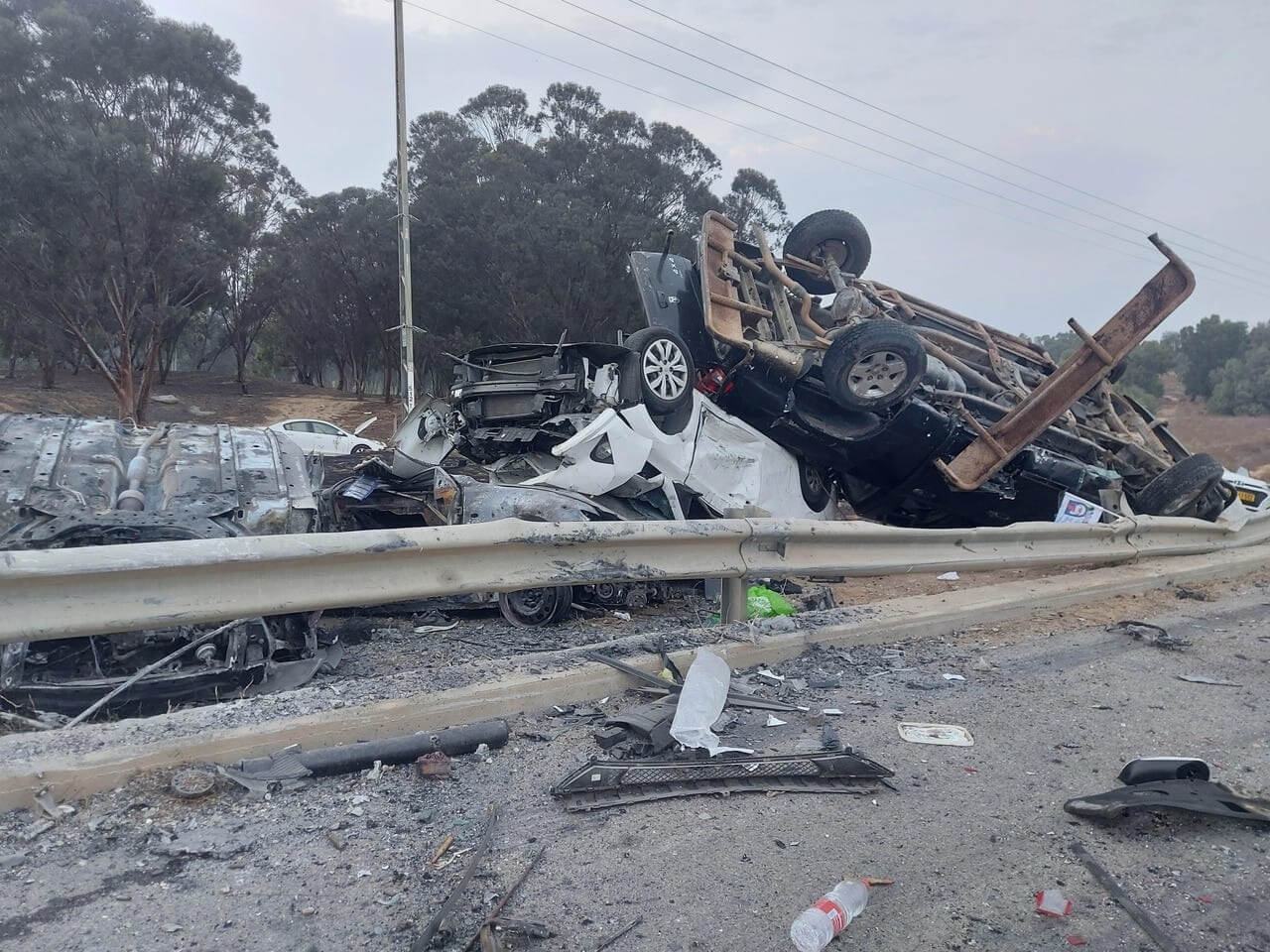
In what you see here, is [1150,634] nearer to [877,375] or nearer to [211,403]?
[877,375]

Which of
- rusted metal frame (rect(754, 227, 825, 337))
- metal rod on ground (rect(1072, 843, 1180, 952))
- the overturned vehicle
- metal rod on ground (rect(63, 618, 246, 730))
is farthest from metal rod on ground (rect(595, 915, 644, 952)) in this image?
rusted metal frame (rect(754, 227, 825, 337))

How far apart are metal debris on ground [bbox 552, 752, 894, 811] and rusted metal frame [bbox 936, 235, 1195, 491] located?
199 inches

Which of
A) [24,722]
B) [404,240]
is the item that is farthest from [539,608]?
[404,240]

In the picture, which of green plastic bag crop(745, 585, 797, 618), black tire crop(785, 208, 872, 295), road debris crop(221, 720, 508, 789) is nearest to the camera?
road debris crop(221, 720, 508, 789)

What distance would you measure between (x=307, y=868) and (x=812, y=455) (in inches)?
243

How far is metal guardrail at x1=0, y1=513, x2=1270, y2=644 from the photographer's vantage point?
235cm

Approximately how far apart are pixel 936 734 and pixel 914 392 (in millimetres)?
4444

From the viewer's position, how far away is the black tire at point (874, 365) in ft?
21.2

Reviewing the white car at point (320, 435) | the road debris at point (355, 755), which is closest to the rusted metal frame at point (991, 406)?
the road debris at point (355, 755)

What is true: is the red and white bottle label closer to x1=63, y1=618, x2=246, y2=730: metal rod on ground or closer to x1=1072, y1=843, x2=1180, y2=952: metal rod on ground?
x1=1072, y1=843, x2=1180, y2=952: metal rod on ground

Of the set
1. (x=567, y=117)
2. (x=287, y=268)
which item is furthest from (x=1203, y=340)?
(x=287, y=268)

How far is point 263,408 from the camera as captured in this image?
2931cm

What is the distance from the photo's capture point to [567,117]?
28.6m

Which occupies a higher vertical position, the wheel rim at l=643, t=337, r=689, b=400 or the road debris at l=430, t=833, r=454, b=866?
the wheel rim at l=643, t=337, r=689, b=400
